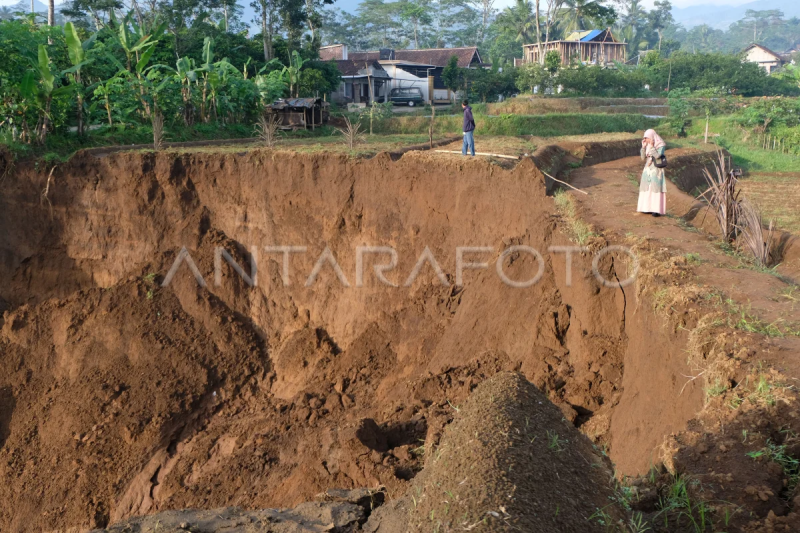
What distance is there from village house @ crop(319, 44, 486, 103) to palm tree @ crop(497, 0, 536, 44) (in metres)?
7.40

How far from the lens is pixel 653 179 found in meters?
8.97

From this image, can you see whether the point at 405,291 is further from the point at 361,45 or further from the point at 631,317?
the point at 361,45

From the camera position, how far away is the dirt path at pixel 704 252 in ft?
17.7

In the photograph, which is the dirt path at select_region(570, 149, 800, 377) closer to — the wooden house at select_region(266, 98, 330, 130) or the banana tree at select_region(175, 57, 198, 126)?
the wooden house at select_region(266, 98, 330, 130)

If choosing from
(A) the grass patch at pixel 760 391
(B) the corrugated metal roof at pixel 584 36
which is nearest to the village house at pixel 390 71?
(B) the corrugated metal roof at pixel 584 36

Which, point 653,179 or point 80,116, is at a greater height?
point 80,116

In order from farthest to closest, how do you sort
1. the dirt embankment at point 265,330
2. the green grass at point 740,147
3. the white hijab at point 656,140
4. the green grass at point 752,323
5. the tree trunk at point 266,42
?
the tree trunk at point 266,42 < the green grass at point 740,147 < the white hijab at point 656,140 < the dirt embankment at point 265,330 < the green grass at point 752,323

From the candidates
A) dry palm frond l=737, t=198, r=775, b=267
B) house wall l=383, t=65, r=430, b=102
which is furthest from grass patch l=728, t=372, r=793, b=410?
house wall l=383, t=65, r=430, b=102

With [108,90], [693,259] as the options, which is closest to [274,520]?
[693,259]

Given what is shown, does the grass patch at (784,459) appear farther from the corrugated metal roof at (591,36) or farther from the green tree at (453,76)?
the corrugated metal roof at (591,36)

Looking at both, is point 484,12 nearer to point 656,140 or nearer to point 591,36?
point 591,36

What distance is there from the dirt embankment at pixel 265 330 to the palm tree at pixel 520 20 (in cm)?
3612

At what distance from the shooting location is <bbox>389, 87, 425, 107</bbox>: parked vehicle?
34.2 m

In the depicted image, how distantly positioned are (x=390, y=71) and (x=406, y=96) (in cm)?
234
